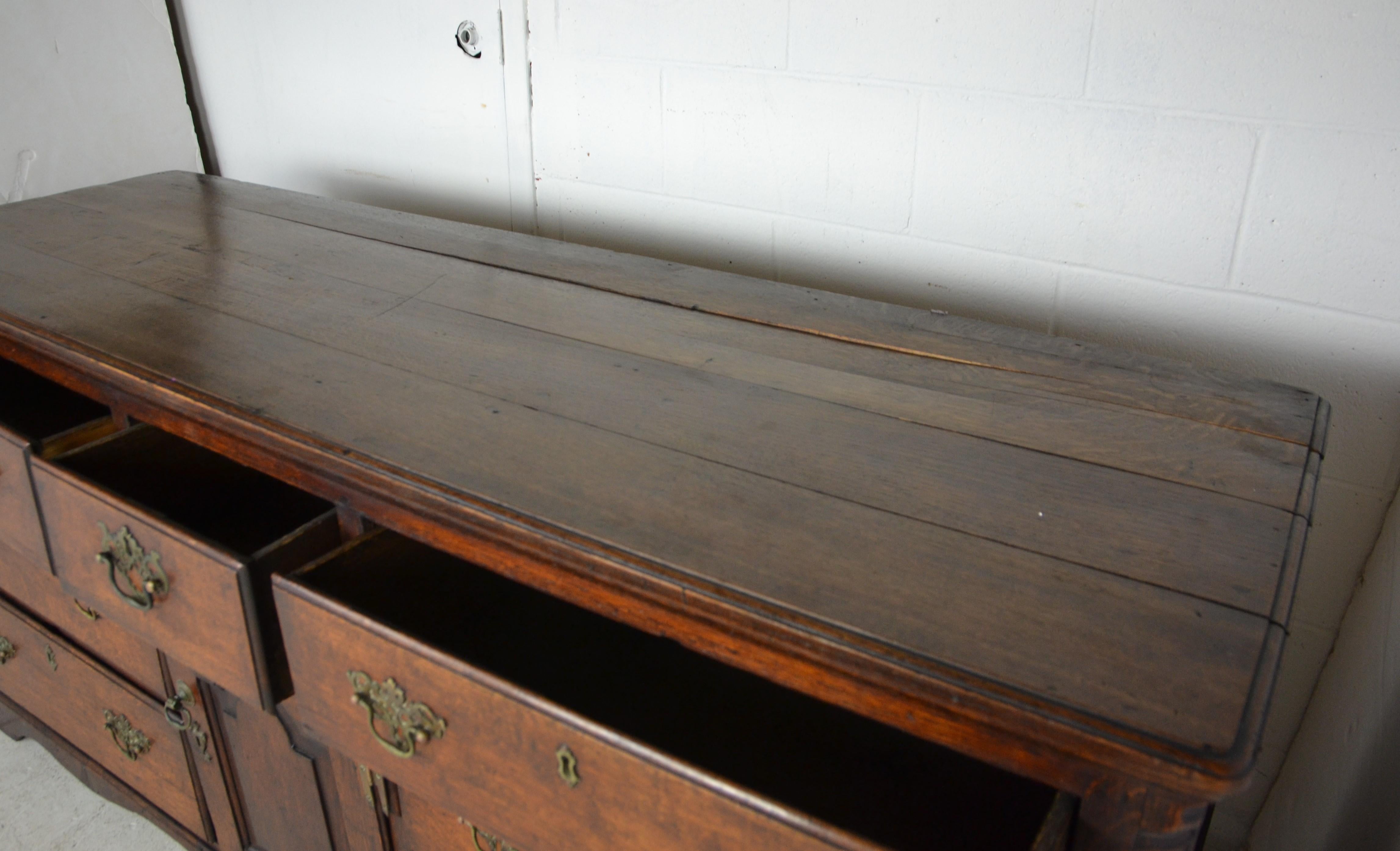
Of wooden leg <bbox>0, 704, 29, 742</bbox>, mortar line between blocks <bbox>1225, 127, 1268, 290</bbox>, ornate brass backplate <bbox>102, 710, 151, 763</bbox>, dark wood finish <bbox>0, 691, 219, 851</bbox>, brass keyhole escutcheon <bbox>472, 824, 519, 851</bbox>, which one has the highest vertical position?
mortar line between blocks <bbox>1225, 127, 1268, 290</bbox>

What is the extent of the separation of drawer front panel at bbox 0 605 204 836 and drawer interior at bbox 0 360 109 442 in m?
0.26

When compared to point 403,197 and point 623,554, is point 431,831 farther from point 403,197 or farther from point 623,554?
point 403,197

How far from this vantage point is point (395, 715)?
73cm

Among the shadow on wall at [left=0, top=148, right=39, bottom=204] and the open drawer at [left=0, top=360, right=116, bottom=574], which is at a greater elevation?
the shadow on wall at [left=0, top=148, right=39, bottom=204]

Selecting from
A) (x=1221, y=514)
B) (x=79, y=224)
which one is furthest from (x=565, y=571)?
(x=79, y=224)

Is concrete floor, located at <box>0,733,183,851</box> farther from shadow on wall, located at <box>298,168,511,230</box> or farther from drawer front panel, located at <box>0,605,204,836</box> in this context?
shadow on wall, located at <box>298,168,511,230</box>

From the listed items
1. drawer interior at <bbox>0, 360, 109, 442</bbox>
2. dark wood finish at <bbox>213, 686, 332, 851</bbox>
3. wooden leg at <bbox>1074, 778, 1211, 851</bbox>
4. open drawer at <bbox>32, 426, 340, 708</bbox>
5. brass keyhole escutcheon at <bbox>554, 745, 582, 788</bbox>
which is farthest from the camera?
drawer interior at <bbox>0, 360, 109, 442</bbox>

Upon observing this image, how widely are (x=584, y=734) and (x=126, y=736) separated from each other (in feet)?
2.99

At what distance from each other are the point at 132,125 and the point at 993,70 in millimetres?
1618

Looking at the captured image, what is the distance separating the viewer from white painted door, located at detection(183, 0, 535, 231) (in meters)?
1.46

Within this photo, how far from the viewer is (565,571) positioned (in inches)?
26.7

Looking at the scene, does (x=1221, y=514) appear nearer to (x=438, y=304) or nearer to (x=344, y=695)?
(x=344, y=695)

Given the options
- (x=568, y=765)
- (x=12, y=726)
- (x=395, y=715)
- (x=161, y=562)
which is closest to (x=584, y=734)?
(x=568, y=765)

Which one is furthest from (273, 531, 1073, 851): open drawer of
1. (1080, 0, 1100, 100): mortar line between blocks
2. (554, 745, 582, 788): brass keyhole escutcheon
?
(1080, 0, 1100, 100): mortar line between blocks
